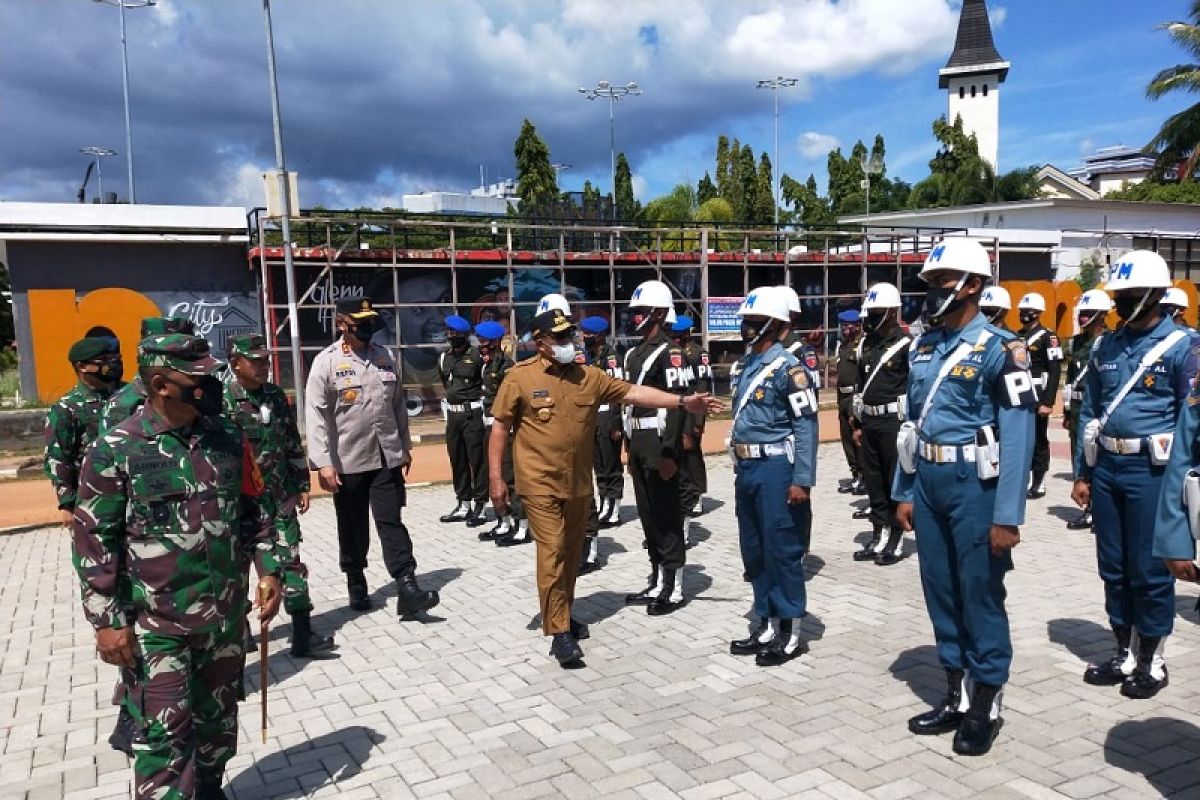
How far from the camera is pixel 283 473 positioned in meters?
5.25

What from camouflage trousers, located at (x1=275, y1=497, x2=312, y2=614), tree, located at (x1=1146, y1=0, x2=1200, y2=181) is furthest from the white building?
camouflage trousers, located at (x1=275, y1=497, x2=312, y2=614)

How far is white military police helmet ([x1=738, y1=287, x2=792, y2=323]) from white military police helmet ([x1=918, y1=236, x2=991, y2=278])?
1121 millimetres

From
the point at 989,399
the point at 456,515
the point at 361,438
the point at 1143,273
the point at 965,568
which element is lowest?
the point at 456,515

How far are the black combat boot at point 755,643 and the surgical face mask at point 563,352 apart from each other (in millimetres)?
1903

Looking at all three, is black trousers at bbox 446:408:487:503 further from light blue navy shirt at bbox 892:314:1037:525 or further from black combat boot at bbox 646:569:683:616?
light blue navy shirt at bbox 892:314:1037:525

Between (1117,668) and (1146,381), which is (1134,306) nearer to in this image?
(1146,381)

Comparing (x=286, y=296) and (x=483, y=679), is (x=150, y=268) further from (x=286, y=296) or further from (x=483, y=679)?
(x=483, y=679)

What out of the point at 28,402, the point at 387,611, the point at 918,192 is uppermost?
the point at 918,192

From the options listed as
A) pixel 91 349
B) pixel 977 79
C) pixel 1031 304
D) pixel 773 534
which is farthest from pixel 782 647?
pixel 977 79

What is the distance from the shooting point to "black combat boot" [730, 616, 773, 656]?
5066 mm

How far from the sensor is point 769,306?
5.02 meters

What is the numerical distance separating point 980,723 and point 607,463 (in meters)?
5.35

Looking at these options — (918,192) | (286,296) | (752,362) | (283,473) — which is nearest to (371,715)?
(283,473)

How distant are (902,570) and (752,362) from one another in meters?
2.76
